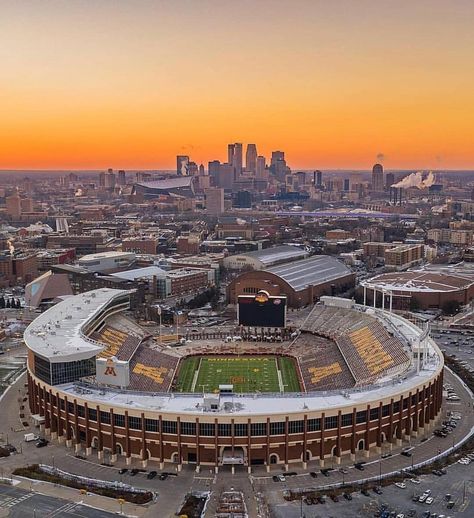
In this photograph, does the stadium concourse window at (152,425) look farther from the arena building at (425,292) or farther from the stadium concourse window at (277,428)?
the arena building at (425,292)

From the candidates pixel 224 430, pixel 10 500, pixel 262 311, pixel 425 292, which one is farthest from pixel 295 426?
pixel 425 292

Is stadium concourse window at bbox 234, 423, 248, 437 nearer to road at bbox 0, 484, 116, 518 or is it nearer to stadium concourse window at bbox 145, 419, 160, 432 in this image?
stadium concourse window at bbox 145, 419, 160, 432

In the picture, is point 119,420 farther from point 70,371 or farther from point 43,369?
point 43,369

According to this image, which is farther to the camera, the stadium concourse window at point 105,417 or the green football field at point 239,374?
the green football field at point 239,374

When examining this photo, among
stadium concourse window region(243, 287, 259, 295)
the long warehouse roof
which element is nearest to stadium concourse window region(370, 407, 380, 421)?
the long warehouse roof

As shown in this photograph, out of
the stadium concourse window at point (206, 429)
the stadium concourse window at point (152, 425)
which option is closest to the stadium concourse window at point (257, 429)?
the stadium concourse window at point (206, 429)
